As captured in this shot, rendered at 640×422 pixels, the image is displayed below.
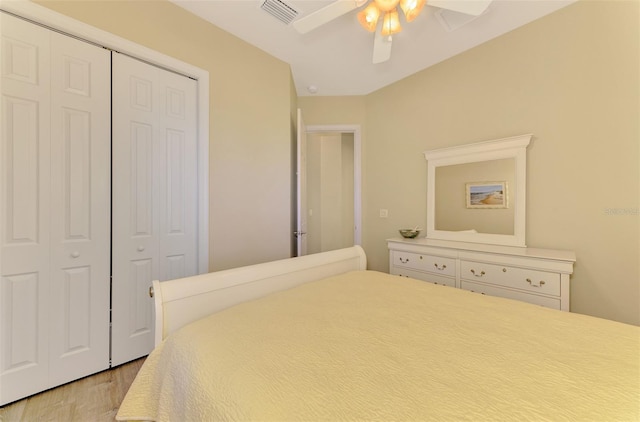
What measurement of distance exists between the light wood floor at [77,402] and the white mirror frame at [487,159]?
9.06 ft

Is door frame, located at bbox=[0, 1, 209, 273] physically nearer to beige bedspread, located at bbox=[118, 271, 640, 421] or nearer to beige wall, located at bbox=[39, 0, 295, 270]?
beige wall, located at bbox=[39, 0, 295, 270]

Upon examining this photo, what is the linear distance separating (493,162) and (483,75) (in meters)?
0.80

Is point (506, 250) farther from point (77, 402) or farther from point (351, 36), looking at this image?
point (77, 402)

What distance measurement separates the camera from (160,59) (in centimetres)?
185

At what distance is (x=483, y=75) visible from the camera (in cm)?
230

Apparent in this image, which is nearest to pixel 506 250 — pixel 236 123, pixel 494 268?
pixel 494 268

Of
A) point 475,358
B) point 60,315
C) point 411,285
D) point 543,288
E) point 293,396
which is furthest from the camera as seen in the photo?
point 543,288

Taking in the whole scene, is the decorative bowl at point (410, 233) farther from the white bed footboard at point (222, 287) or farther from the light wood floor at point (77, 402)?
the light wood floor at point (77, 402)

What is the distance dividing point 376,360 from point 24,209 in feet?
6.61

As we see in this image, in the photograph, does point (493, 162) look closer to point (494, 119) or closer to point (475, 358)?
point (494, 119)

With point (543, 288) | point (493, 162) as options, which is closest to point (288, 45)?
point (493, 162)

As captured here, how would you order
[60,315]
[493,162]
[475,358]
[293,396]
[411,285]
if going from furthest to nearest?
[493,162]
[60,315]
[411,285]
[475,358]
[293,396]

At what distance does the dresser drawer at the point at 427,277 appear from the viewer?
2.15 m

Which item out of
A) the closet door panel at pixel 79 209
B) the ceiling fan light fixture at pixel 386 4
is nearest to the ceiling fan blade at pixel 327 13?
the ceiling fan light fixture at pixel 386 4
